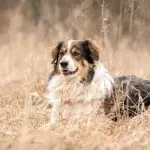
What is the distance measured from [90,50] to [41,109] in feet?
4.27

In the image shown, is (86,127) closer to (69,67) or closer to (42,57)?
(69,67)

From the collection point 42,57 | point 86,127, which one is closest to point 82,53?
point 86,127

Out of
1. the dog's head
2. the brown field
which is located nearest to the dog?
the dog's head

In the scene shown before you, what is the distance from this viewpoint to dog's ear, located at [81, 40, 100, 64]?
7.48m

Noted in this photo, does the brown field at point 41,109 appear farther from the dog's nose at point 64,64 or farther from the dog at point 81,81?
the dog's nose at point 64,64

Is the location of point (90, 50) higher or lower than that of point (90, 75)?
higher

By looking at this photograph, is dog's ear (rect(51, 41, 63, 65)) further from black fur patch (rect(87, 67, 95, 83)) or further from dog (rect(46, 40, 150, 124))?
black fur patch (rect(87, 67, 95, 83))

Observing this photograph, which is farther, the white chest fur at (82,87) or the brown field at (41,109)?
the white chest fur at (82,87)

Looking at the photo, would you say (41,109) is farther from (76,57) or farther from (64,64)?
(76,57)

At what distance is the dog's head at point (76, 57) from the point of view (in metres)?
7.27

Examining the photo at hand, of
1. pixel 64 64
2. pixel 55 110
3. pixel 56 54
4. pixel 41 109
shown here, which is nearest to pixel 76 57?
pixel 64 64

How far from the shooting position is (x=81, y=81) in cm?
739

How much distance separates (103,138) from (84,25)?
9268 millimetres

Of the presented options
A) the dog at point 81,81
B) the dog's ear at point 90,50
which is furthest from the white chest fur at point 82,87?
the dog's ear at point 90,50
